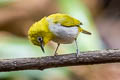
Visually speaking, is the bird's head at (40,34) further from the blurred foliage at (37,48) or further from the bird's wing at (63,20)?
the blurred foliage at (37,48)

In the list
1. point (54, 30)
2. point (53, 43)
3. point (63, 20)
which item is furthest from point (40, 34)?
point (53, 43)

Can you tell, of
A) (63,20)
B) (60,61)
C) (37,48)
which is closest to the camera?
(60,61)

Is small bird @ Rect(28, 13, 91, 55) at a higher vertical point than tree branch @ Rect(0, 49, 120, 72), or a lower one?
higher

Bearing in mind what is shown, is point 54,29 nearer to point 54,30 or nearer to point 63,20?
point 54,30

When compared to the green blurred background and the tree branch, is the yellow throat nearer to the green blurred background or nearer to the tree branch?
the tree branch

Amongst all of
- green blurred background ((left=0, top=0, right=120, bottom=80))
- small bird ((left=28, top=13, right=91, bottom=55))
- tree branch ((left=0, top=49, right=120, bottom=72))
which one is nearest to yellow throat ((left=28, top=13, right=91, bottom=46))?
small bird ((left=28, top=13, right=91, bottom=55))

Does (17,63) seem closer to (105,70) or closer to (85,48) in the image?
(85,48)

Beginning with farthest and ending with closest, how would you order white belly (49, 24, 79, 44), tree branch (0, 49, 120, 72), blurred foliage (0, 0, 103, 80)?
blurred foliage (0, 0, 103, 80), white belly (49, 24, 79, 44), tree branch (0, 49, 120, 72)
